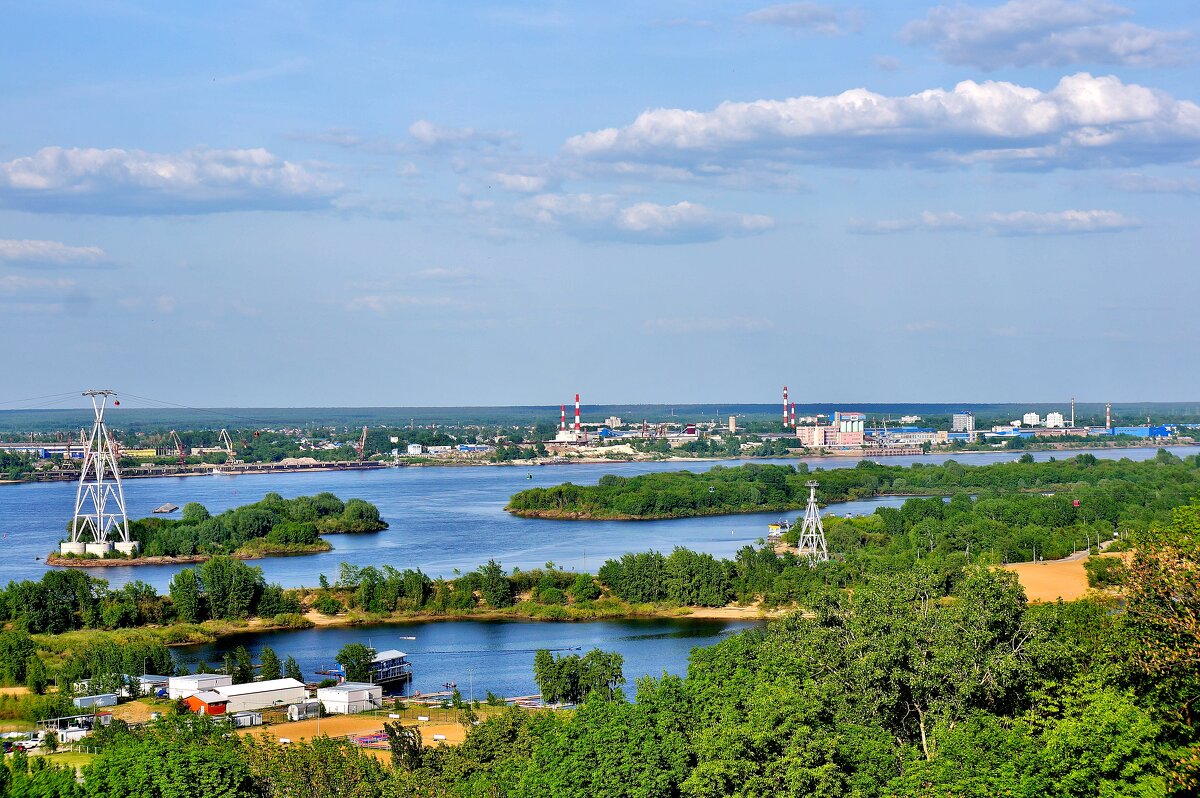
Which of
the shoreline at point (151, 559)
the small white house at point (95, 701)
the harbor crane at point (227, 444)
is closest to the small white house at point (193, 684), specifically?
the small white house at point (95, 701)

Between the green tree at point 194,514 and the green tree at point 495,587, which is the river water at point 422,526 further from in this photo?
the green tree at point 194,514

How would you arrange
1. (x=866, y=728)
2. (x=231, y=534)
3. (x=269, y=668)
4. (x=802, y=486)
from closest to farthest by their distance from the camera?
(x=866, y=728) < (x=269, y=668) < (x=231, y=534) < (x=802, y=486)

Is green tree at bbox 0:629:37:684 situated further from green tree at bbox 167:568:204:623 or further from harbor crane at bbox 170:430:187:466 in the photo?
harbor crane at bbox 170:430:187:466

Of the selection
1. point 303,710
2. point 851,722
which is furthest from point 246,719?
point 851,722

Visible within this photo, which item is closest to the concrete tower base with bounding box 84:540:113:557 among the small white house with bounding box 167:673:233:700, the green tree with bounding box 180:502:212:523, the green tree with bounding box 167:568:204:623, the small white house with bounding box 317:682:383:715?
the green tree with bounding box 180:502:212:523

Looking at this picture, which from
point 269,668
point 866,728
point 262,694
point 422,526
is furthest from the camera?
point 422,526

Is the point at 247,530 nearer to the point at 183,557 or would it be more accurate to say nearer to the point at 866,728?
the point at 183,557
